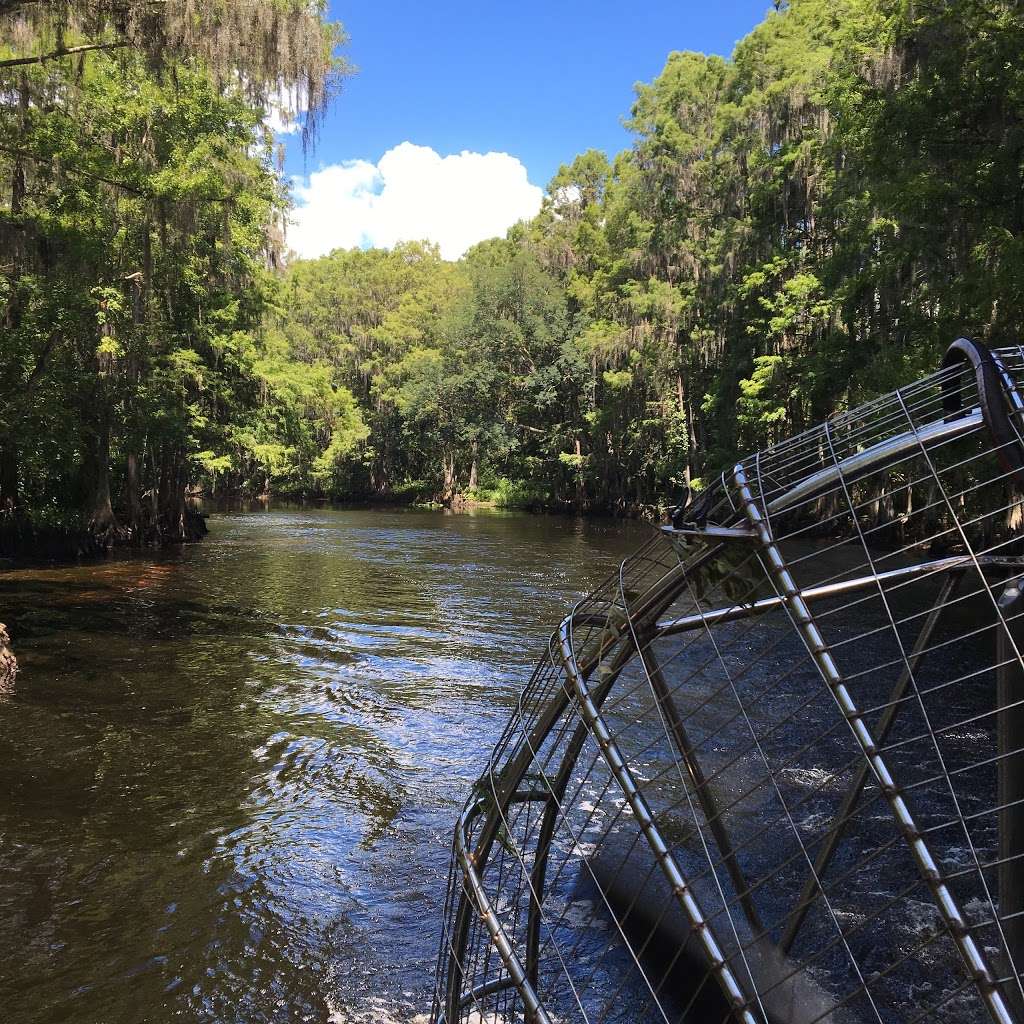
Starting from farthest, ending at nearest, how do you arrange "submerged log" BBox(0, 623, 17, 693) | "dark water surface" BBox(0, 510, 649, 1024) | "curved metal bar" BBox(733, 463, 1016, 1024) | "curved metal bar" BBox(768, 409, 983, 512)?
"submerged log" BBox(0, 623, 17, 693) → "dark water surface" BBox(0, 510, 649, 1024) → "curved metal bar" BBox(768, 409, 983, 512) → "curved metal bar" BBox(733, 463, 1016, 1024)

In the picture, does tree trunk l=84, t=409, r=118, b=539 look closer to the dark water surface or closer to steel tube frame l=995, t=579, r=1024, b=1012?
the dark water surface

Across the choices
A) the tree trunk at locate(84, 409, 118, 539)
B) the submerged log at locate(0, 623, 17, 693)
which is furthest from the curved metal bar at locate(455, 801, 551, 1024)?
the tree trunk at locate(84, 409, 118, 539)

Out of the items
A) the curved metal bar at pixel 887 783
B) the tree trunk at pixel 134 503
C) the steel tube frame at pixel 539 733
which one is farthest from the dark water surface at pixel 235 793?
the tree trunk at pixel 134 503

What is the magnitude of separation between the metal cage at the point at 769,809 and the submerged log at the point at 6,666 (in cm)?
690

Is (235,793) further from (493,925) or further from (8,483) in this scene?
(8,483)

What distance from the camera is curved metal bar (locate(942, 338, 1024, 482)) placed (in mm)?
2145

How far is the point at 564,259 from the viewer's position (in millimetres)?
51500

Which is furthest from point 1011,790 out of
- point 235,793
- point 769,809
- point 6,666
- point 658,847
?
point 6,666

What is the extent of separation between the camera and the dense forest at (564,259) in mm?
13008

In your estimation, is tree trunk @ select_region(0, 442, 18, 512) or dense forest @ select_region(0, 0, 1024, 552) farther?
tree trunk @ select_region(0, 442, 18, 512)

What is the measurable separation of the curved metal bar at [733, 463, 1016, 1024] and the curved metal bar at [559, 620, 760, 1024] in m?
0.60

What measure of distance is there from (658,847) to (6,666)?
1019 cm

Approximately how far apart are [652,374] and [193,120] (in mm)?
23506

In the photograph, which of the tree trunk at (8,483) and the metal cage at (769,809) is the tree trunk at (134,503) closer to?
the tree trunk at (8,483)
